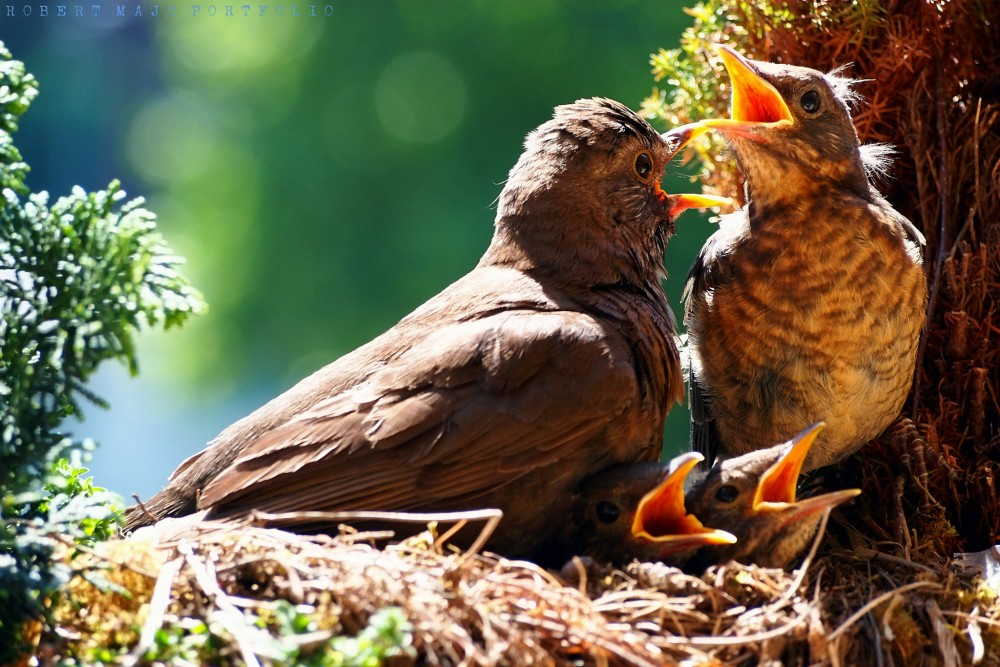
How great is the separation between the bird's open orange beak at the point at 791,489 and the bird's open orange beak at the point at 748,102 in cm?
84

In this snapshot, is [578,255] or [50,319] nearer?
[50,319]

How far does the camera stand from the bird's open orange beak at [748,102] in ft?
9.41

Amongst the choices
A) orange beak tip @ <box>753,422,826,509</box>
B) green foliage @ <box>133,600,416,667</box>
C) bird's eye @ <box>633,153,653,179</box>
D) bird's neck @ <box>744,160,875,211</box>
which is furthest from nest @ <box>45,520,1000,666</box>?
bird's eye @ <box>633,153,653,179</box>

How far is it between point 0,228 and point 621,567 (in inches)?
56.5

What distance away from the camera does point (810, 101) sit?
9.41 ft

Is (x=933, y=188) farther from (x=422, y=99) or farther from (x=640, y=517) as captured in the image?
(x=422, y=99)

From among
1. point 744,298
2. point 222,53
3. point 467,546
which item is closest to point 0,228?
point 467,546

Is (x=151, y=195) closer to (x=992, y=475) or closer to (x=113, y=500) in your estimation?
(x=113, y=500)

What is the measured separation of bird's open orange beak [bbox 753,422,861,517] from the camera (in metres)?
2.42

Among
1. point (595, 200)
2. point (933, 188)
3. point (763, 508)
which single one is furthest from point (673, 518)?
point (933, 188)

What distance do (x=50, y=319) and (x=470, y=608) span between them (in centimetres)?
89

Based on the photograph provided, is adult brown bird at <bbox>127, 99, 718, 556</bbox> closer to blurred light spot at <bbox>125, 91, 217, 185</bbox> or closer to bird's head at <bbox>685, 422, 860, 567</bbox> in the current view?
bird's head at <bbox>685, 422, 860, 567</bbox>

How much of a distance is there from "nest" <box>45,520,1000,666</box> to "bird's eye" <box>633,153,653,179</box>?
3.84 ft

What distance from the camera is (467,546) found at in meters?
2.46
